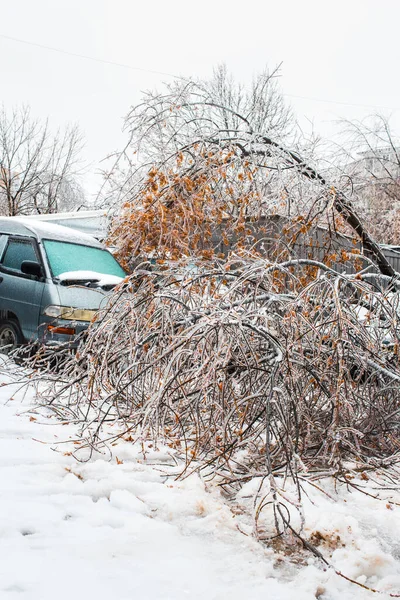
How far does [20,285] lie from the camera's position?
7125mm

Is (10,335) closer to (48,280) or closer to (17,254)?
(48,280)

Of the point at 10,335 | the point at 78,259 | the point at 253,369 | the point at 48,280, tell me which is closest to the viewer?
the point at 253,369

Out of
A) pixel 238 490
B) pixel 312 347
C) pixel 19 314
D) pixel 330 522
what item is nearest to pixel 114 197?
pixel 19 314

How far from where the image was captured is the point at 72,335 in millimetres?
6449

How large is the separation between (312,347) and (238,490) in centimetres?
110

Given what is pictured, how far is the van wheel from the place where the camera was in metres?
7.02

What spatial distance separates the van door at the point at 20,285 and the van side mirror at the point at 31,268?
0.09 m

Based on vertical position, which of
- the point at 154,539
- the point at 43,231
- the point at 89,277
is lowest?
the point at 154,539

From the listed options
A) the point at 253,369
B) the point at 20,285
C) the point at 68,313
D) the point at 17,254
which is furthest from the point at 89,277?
the point at 253,369

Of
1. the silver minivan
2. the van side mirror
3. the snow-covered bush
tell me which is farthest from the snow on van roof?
the snow-covered bush

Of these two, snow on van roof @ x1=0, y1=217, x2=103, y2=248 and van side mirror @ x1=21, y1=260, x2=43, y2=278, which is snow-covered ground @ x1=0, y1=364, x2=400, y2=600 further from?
snow on van roof @ x1=0, y1=217, x2=103, y2=248

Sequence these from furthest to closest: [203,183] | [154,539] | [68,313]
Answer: [68,313] < [203,183] < [154,539]

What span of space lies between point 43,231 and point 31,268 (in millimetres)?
778

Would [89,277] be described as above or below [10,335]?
above
